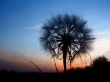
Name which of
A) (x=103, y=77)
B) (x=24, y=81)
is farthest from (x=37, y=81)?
(x=103, y=77)

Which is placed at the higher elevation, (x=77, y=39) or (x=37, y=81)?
(x=77, y=39)

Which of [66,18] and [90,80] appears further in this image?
[66,18]

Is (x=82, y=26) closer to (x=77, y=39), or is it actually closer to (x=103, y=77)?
(x=77, y=39)

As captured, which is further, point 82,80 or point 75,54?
point 75,54

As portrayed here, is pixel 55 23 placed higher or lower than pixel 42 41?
higher

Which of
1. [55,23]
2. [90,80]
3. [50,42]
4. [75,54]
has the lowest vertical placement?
[90,80]

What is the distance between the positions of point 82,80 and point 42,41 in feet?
107

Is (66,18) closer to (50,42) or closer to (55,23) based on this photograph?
(55,23)

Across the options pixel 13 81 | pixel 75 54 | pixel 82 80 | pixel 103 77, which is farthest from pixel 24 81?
pixel 75 54

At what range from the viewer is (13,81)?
14.4m

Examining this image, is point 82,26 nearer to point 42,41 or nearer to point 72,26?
point 72,26

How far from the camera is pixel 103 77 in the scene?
1420cm

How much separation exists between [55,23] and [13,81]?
104ft

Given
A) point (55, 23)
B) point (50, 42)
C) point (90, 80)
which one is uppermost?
point (55, 23)
